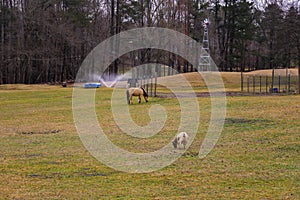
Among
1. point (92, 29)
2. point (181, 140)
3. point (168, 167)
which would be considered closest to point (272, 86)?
point (181, 140)

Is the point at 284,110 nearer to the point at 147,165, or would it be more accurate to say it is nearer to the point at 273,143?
the point at 273,143

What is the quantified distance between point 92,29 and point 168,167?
5405 cm

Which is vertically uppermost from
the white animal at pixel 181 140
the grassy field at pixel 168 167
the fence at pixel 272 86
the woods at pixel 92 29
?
the woods at pixel 92 29

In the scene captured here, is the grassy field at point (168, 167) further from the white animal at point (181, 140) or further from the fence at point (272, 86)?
the fence at point (272, 86)

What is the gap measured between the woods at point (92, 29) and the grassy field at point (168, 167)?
34695 millimetres

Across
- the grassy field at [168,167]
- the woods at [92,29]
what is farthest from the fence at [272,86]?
the grassy field at [168,167]

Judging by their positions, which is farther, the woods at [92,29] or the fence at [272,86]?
the woods at [92,29]

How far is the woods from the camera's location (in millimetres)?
54156

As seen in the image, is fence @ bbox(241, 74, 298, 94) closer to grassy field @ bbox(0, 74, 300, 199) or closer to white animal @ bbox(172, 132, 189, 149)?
grassy field @ bbox(0, 74, 300, 199)

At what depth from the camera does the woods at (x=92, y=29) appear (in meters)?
54.2

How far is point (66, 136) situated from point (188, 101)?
36.9ft

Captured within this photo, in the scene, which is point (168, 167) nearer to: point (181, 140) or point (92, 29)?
point (181, 140)

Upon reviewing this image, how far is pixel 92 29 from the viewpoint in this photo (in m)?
62.3

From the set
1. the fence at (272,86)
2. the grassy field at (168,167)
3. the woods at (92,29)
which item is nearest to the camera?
the grassy field at (168,167)
